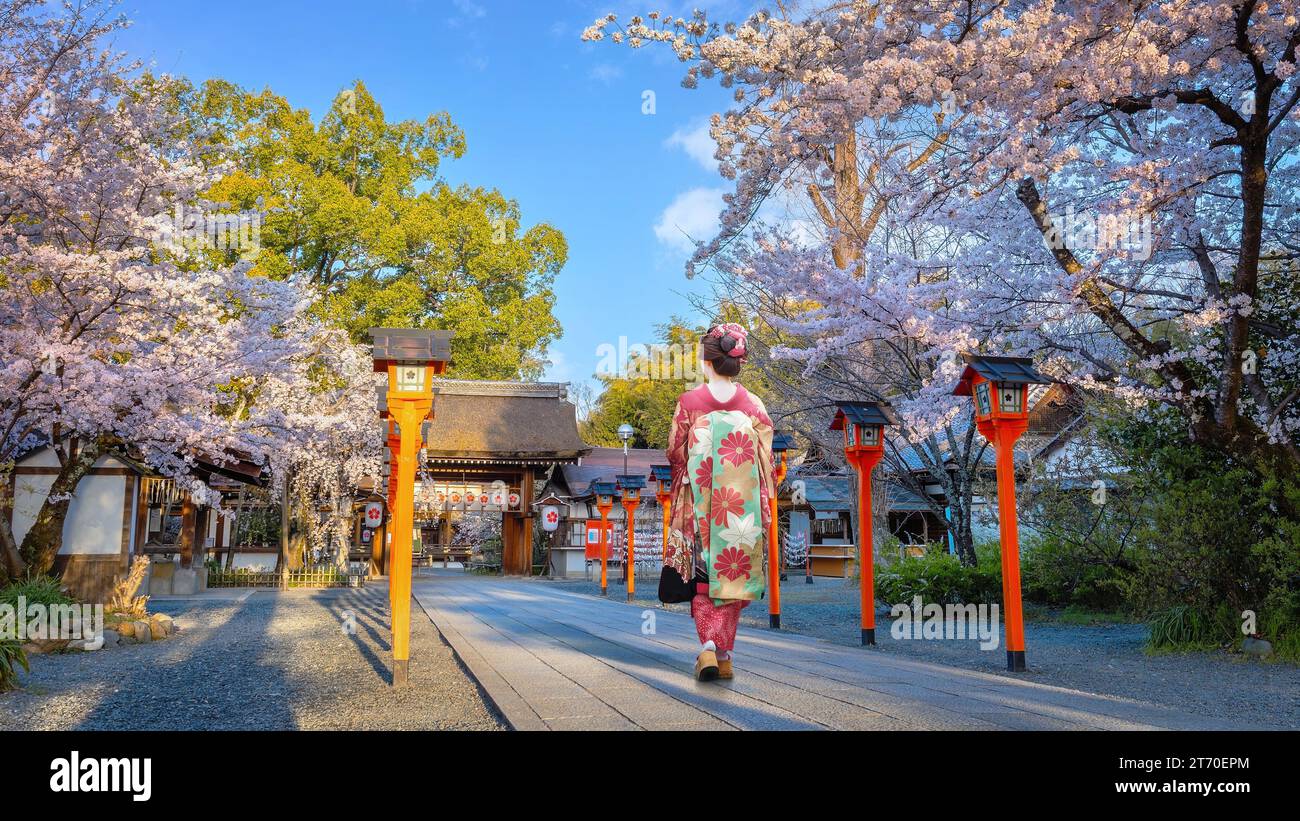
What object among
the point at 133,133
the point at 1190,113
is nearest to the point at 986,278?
the point at 1190,113

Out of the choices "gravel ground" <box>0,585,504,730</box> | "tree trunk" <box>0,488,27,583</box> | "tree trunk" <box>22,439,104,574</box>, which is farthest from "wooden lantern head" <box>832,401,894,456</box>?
"tree trunk" <box>0,488,27,583</box>

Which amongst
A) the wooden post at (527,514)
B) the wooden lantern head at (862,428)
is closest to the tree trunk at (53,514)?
the wooden lantern head at (862,428)

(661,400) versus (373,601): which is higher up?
(661,400)

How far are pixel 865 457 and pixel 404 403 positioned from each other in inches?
182

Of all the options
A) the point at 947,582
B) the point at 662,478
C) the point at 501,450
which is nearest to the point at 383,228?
the point at 501,450

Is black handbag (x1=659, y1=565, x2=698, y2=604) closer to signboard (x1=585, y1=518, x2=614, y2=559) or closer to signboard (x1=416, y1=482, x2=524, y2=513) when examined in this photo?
signboard (x1=585, y1=518, x2=614, y2=559)

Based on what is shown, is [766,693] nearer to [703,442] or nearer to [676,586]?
[676,586]

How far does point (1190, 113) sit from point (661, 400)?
27.8 meters

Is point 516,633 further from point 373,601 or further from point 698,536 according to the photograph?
point 373,601

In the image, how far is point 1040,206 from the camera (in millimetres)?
7207

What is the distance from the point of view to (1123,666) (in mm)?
6496

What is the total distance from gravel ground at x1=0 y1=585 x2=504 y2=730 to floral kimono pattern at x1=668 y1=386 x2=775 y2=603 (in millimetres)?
1360

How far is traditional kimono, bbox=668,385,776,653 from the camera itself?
4266 millimetres

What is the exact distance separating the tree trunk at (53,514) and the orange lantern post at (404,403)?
6000 millimetres
